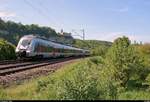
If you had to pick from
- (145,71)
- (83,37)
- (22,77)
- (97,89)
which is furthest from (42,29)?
(97,89)

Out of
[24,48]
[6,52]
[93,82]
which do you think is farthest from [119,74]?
[93,82]

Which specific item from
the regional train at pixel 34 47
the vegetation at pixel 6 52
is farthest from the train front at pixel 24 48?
the vegetation at pixel 6 52

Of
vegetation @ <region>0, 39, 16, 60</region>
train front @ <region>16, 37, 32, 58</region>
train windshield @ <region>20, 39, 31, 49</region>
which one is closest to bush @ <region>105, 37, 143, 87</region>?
train front @ <region>16, 37, 32, 58</region>

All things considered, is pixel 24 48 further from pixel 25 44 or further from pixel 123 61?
pixel 123 61

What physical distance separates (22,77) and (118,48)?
14028 mm

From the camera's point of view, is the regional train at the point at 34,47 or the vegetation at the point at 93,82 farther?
the regional train at the point at 34,47

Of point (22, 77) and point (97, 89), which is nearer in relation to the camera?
point (97, 89)

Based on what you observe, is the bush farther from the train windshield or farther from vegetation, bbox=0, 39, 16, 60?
vegetation, bbox=0, 39, 16, 60

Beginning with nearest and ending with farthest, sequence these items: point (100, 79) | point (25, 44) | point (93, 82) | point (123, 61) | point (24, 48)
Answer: point (93, 82), point (100, 79), point (123, 61), point (24, 48), point (25, 44)

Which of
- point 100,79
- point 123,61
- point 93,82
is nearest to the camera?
point 93,82

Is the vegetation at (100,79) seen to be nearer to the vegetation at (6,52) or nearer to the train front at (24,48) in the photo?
the vegetation at (6,52)

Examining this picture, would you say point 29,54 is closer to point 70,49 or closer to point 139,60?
point 139,60

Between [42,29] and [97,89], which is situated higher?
[42,29]

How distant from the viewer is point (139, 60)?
37031mm
